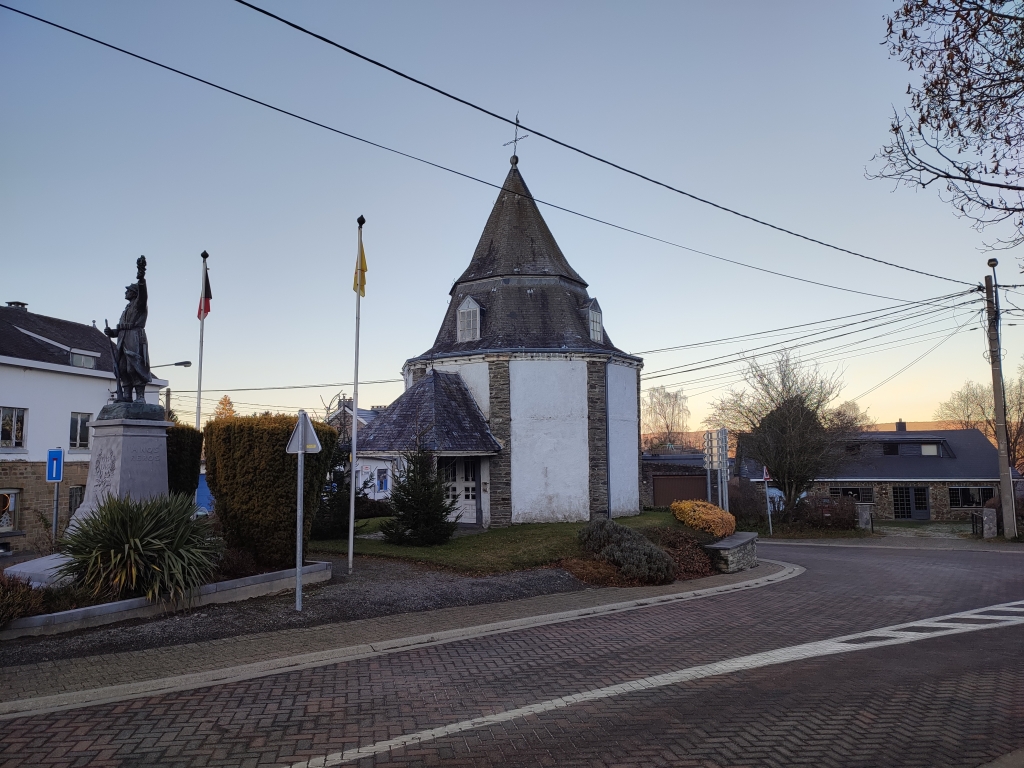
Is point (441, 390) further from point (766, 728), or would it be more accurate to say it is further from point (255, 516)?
point (766, 728)

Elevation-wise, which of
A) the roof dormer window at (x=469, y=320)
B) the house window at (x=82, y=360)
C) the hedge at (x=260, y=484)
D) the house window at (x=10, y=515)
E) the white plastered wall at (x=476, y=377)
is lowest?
the house window at (x=10, y=515)

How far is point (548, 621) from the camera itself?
11344mm

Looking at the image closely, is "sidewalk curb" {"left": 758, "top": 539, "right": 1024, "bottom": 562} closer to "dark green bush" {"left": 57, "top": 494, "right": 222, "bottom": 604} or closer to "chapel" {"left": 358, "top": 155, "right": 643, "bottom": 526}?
"chapel" {"left": 358, "top": 155, "right": 643, "bottom": 526}

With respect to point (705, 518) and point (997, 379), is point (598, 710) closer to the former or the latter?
point (705, 518)

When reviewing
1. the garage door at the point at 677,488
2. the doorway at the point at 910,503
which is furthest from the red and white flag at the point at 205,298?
the doorway at the point at 910,503

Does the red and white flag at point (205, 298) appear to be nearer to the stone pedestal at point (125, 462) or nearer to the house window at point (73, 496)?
the stone pedestal at point (125, 462)

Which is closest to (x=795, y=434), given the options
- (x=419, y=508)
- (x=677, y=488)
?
(x=677, y=488)

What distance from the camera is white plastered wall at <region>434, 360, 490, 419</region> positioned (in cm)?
2336

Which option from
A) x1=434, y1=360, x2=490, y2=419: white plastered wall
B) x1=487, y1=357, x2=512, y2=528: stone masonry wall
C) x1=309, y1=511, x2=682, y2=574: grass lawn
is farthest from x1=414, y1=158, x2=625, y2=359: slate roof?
x1=309, y1=511, x2=682, y2=574: grass lawn

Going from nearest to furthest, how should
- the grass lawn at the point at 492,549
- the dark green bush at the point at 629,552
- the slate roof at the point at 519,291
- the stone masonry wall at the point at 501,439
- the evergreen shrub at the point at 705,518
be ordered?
1. the dark green bush at the point at 629,552
2. the grass lawn at the point at 492,549
3. the evergreen shrub at the point at 705,518
4. the stone masonry wall at the point at 501,439
5. the slate roof at the point at 519,291

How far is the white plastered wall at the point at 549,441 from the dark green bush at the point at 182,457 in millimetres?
10174

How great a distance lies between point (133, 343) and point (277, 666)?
7.32 m

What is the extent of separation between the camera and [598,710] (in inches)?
274

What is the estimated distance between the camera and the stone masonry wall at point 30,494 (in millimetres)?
24531
